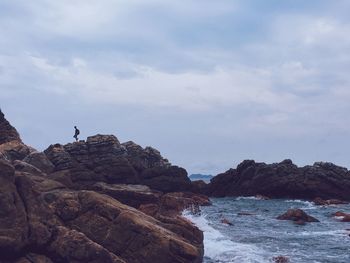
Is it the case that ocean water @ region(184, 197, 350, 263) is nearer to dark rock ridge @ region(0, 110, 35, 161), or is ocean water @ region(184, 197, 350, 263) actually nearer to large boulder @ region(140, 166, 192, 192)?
large boulder @ region(140, 166, 192, 192)

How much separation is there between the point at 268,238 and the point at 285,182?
40.6 meters

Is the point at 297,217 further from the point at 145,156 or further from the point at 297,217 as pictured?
the point at 145,156

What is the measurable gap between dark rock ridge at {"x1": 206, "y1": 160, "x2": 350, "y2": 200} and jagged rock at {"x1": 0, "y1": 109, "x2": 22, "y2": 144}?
1069 inches

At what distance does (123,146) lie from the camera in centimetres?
6078

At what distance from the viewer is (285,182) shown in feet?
235

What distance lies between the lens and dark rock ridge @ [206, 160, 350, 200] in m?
69.3

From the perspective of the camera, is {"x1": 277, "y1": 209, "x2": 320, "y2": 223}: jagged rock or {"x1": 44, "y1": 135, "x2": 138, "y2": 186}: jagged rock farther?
{"x1": 44, "y1": 135, "x2": 138, "y2": 186}: jagged rock

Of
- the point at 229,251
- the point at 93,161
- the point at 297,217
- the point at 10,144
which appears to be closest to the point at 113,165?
the point at 93,161

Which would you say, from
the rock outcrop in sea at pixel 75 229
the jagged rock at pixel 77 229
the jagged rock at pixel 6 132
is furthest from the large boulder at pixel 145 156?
the jagged rock at pixel 77 229

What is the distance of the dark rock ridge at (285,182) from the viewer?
69.3 meters

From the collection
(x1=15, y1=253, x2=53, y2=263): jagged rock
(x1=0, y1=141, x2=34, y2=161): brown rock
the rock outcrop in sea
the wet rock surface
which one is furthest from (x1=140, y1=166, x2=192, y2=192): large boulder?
(x1=15, y1=253, x2=53, y2=263): jagged rock

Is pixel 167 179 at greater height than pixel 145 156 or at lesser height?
lesser

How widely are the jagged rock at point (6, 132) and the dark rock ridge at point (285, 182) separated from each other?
89.0ft

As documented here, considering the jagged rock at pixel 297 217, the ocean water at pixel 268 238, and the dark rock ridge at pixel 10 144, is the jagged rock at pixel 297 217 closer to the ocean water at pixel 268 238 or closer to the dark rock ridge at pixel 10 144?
the ocean water at pixel 268 238
